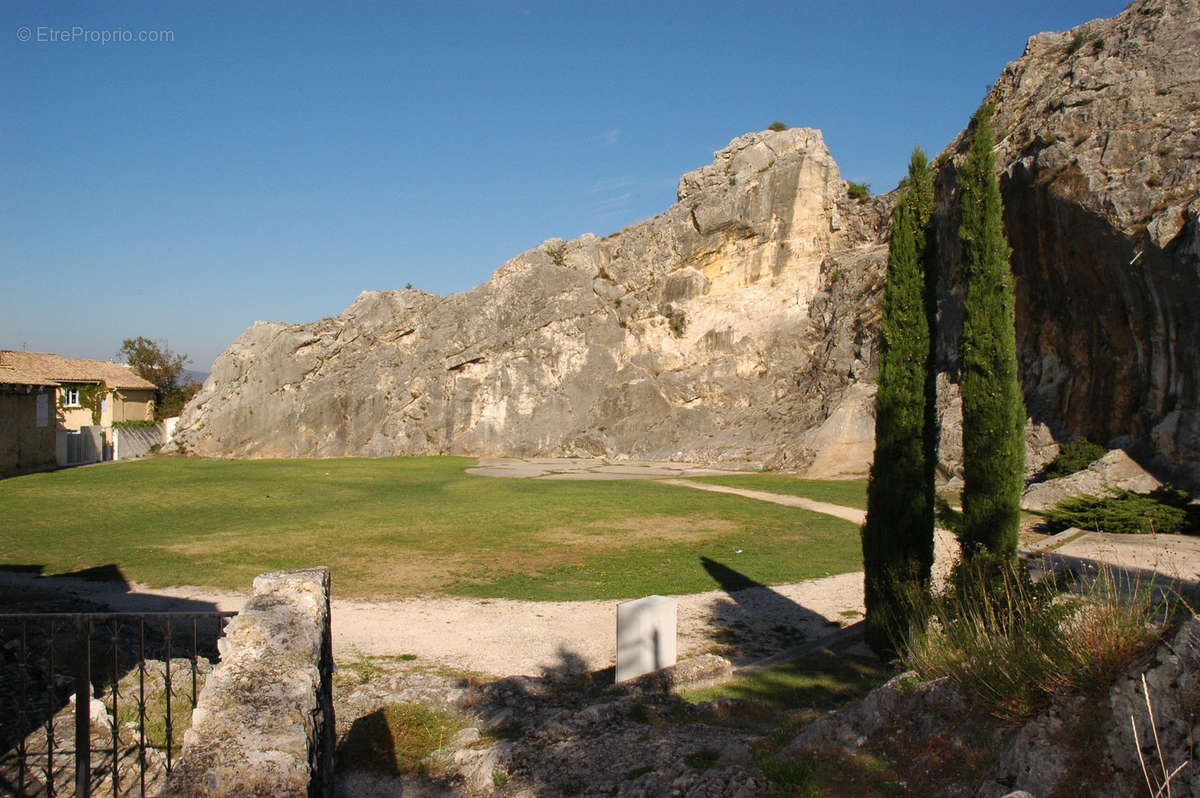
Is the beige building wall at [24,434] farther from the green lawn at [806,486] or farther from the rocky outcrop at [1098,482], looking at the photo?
the rocky outcrop at [1098,482]

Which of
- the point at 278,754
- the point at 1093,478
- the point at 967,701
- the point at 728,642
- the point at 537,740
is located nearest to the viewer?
the point at 278,754

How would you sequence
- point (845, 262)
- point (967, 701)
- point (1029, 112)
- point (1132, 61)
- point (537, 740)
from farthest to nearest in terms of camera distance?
point (845, 262) < point (1029, 112) < point (1132, 61) < point (537, 740) < point (967, 701)

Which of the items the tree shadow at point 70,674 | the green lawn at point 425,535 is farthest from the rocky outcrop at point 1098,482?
the tree shadow at point 70,674

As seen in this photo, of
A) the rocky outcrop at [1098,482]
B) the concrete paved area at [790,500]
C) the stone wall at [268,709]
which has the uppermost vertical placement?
the stone wall at [268,709]

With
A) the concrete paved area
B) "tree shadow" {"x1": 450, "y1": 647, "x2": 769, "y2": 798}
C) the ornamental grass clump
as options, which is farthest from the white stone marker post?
the concrete paved area

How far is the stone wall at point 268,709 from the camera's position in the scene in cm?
343

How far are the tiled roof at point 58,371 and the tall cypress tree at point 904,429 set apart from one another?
122 feet

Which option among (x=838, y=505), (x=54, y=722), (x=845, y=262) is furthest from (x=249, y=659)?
(x=845, y=262)

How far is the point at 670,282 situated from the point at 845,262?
10.3 m

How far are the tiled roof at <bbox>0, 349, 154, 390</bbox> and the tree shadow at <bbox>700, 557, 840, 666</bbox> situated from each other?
113ft

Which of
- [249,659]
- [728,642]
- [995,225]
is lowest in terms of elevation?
[728,642]

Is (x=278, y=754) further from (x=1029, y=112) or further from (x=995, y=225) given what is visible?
(x=1029, y=112)

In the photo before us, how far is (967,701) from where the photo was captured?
4.73 metres

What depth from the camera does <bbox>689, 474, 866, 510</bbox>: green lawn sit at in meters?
25.8
